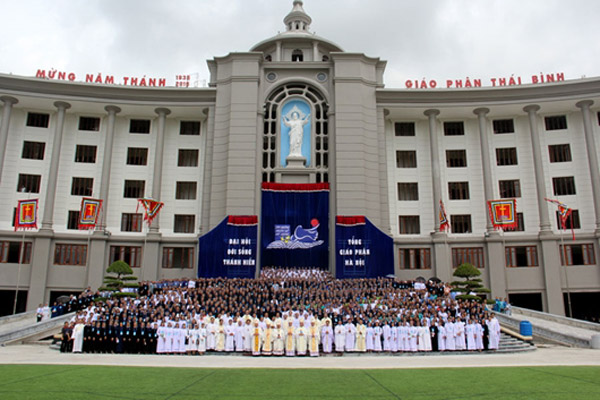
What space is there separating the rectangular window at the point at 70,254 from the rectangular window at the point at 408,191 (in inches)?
1037

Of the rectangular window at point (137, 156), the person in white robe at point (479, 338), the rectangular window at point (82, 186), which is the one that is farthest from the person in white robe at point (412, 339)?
the rectangular window at point (82, 186)

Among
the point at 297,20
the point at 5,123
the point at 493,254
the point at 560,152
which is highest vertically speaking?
the point at 297,20

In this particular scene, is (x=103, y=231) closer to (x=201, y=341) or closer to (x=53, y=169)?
(x=53, y=169)

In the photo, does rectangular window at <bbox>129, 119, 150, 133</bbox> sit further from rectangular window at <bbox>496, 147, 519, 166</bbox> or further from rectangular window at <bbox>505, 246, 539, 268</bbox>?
rectangular window at <bbox>505, 246, 539, 268</bbox>

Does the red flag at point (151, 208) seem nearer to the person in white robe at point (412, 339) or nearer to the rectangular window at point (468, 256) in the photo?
the person in white robe at point (412, 339)

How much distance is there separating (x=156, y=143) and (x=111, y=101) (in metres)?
4.85

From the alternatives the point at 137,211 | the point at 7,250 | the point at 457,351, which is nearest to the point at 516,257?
the point at 457,351

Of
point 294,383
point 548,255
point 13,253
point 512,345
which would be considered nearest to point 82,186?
point 13,253

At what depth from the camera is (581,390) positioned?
9891 millimetres

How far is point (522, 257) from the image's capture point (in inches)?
1419

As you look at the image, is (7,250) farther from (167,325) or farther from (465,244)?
(465,244)

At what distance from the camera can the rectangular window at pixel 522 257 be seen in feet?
117

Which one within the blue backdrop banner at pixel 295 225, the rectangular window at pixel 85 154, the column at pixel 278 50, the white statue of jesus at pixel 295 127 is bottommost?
the blue backdrop banner at pixel 295 225

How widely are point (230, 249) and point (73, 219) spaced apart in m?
14.1
